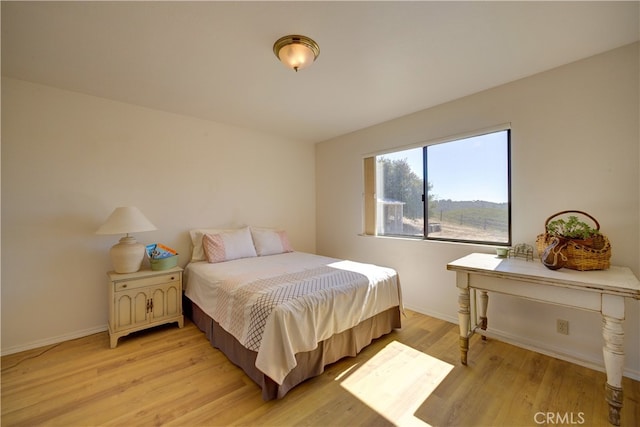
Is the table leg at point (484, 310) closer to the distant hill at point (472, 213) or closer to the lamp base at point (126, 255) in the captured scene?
the distant hill at point (472, 213)

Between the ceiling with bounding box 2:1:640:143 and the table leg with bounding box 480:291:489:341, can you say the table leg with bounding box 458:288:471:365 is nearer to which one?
the table leg with bounding box 480:291:489:341

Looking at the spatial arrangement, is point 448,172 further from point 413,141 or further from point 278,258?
point 278,258

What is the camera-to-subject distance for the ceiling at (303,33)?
4.97ft

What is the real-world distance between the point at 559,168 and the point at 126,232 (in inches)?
149

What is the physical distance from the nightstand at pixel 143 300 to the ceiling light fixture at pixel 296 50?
2.28 m

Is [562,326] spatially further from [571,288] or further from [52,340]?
[52,340]

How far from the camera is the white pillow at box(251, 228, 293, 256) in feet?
10.9

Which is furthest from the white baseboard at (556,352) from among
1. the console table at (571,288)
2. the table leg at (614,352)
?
the table leg at (614,352)

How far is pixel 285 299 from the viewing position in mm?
1776

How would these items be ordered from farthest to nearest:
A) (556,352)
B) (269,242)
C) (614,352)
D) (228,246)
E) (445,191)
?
(269,242), (228,246), (445,191), (556,352), (614,352)

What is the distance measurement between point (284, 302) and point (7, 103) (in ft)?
9.63

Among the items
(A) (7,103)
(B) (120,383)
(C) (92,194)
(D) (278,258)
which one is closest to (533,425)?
(D) (278,258)

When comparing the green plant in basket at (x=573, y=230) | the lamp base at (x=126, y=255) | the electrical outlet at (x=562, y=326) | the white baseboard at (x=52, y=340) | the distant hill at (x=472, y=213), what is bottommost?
the white baseboard at (x=52, y=340)

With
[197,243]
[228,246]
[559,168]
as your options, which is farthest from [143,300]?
[559,168]
